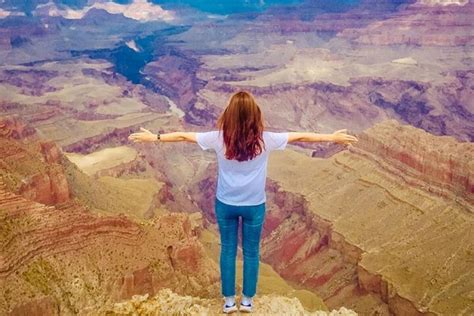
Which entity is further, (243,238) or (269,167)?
(269,167)

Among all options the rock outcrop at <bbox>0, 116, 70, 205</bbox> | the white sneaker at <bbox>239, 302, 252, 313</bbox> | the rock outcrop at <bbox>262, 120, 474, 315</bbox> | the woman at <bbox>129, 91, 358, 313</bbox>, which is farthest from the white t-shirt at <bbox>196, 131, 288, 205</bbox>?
the rock outcrop at <bbox>262, 120, 474, 315</bbox>

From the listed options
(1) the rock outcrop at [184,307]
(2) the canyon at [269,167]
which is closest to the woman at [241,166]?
(1) the rock outcrop at [184,307]

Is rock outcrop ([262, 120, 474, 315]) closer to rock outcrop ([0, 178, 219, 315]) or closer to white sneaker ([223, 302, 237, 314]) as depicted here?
rock outcrop ([0, 178, 219, 315])

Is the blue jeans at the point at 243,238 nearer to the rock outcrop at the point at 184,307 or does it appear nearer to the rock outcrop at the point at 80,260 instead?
the rock outcrop at the point at 184,307

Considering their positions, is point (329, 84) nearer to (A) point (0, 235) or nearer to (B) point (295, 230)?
(B) point (295, 230)

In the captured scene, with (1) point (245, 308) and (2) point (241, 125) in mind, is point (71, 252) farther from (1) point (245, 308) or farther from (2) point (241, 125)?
(2) point (241, 125)

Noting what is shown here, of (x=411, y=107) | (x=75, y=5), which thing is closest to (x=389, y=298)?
(x=411, y=107)

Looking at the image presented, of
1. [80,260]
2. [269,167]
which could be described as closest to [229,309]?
[80,260]
